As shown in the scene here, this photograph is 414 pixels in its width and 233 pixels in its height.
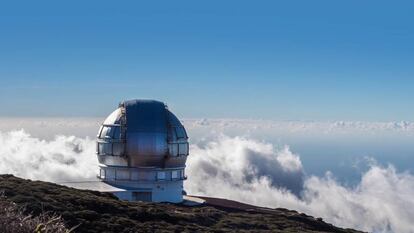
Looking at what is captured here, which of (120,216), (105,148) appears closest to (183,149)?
(105,148)

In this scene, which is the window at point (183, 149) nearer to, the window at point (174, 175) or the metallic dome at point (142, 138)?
the metallic dome at point (142, 138)

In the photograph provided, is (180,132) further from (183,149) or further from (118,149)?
(118,149)

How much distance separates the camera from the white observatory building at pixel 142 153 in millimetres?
41406

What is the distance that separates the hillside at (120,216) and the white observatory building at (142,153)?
3.80m

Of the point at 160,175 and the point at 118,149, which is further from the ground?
the point at 118,149

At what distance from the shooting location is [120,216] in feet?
93.6

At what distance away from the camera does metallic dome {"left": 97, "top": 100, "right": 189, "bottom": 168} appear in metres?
41.4

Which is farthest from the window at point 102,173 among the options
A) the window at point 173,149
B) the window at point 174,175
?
the window at point 173,149

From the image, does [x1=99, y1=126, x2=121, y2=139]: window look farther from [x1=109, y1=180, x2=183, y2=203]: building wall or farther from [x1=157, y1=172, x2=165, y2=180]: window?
[x1=157, y1=172, x2=165, y2=180]: window

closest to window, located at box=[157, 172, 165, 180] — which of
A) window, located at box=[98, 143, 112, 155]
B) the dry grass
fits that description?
window, located at box=[98, 143, 112, 155]

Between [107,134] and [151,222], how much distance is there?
1506cm

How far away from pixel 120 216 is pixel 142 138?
13.2 meters

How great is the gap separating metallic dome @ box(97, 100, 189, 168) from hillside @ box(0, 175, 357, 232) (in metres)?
4.23

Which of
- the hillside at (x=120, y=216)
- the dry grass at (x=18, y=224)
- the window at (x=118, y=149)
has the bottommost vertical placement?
the hillside at (x=120, y=216)
